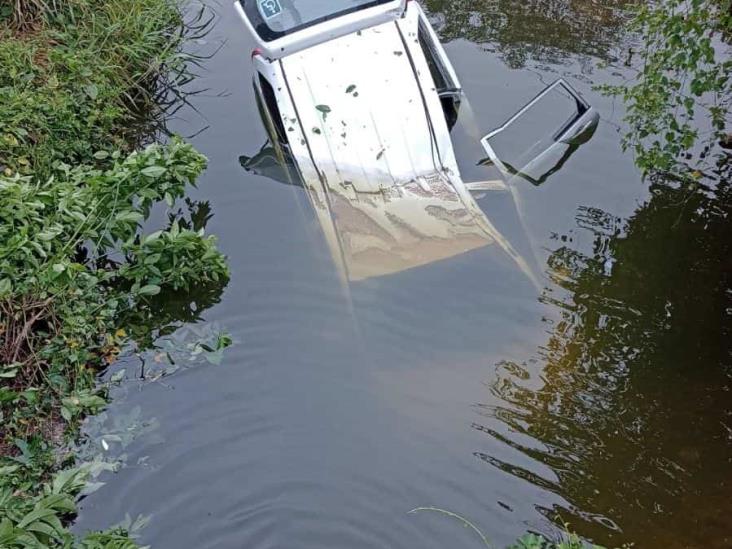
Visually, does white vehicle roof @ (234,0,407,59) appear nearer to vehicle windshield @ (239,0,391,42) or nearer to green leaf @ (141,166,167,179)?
vehicle windshield @ (239,0,391,42)

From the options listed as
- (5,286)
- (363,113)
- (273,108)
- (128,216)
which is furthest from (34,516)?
(273,108)

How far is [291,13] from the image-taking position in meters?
6.03

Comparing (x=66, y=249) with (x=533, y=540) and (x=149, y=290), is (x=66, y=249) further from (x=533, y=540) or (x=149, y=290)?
(x=533, y=540)

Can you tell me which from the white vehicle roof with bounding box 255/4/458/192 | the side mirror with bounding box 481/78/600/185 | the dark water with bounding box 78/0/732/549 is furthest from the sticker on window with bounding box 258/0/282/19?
the side mirror with bounding box 481/78/600/185

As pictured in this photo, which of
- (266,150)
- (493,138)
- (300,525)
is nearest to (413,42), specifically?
(493,138)

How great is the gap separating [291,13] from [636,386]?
12.8 feet

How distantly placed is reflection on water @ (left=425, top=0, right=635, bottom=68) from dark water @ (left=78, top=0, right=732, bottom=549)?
1.69m

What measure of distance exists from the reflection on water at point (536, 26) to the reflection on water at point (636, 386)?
7.78 ft

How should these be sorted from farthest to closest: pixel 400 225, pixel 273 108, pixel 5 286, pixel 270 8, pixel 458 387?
pixel 273 108 < pixel 270 8 < pixel 400 225 < pixel 458 387 < pixel 5 286

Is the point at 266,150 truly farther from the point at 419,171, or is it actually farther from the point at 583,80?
the point at 583,80

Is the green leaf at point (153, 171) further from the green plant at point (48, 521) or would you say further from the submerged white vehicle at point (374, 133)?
the green plant at point (48, 521)

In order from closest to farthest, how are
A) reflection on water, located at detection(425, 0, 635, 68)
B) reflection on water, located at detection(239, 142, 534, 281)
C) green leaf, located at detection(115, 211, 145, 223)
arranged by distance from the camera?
green leaf, located at detection(115, 211, 145, 223) < reflection on water, located at detection(239, 142, 534, 281) < reflection on water, located at detection(425, 0, 635, 68)

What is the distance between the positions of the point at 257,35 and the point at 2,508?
13.2 feet

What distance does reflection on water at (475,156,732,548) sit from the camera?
164 inches
